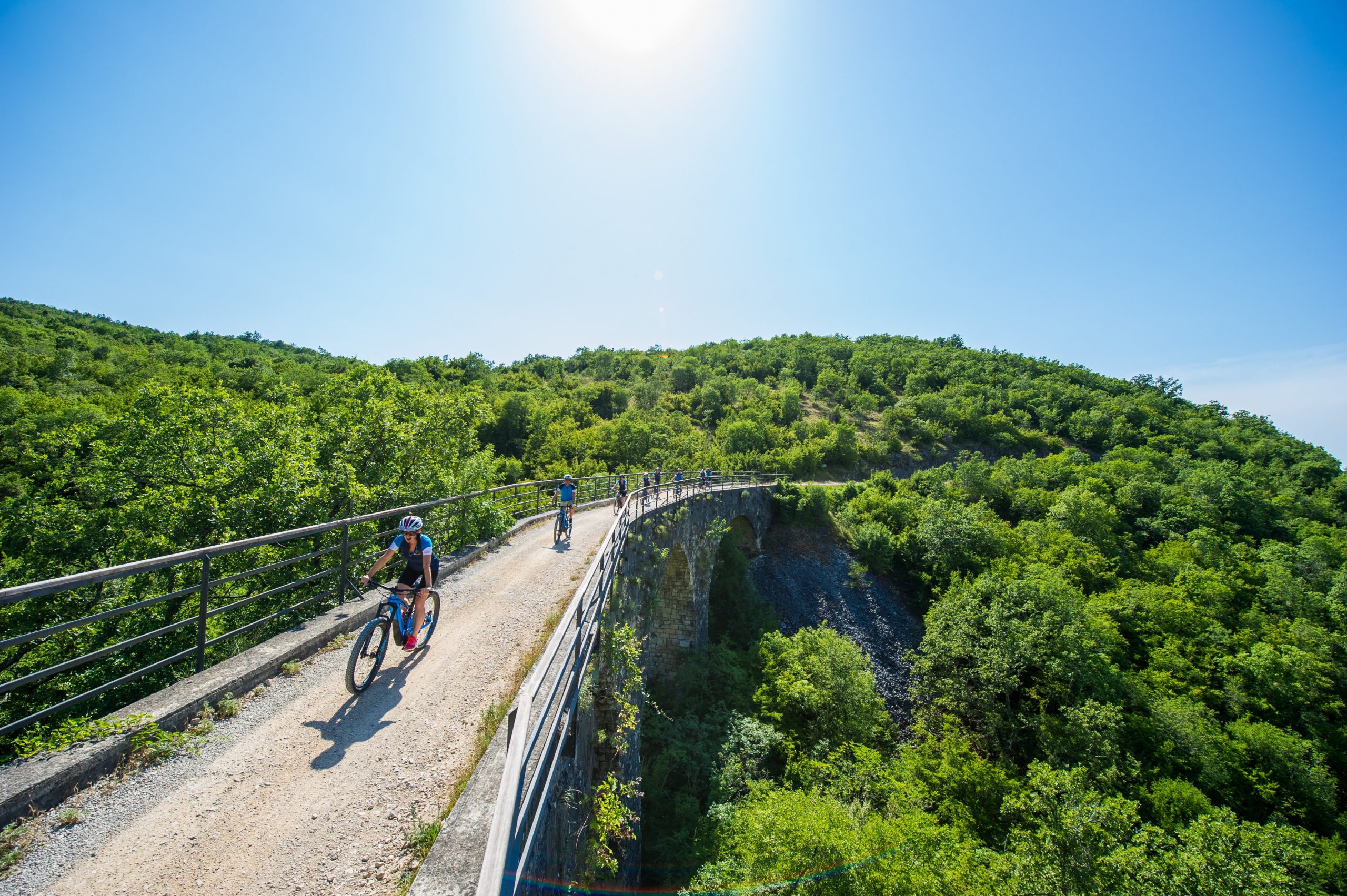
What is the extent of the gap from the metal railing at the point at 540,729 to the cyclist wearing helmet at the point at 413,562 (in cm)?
181

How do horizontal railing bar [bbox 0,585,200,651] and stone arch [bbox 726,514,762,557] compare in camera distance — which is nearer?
horizontal railing bar [bbox 0,585,200,651]

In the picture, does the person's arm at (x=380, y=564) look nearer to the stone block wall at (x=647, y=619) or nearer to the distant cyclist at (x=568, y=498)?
the stone block wall at (x=647, y=619)

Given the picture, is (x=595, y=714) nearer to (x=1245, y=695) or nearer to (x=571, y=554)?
(x=571, y=554)

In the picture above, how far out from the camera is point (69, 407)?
25.0 meters

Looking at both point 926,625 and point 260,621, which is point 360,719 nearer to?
point 260,621

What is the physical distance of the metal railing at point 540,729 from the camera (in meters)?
2.33

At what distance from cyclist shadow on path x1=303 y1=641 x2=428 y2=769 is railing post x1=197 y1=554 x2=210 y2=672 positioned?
1.39 meters

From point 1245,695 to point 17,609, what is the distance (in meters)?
42.0

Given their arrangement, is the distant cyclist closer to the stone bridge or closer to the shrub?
the stone bridge

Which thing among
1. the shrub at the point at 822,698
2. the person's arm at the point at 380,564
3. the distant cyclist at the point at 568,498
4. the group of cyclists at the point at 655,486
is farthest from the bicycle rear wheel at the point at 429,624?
the shrub at the point at 822,698

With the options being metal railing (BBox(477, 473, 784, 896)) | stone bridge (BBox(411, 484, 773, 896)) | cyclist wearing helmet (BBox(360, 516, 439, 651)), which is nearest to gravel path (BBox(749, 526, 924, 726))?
stone bridge (BBox(411, 484, 773, 896))

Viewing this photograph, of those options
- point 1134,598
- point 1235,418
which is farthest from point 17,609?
point 1235,418

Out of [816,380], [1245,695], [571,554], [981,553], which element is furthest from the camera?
Result: [816,380]

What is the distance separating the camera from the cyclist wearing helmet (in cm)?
582
